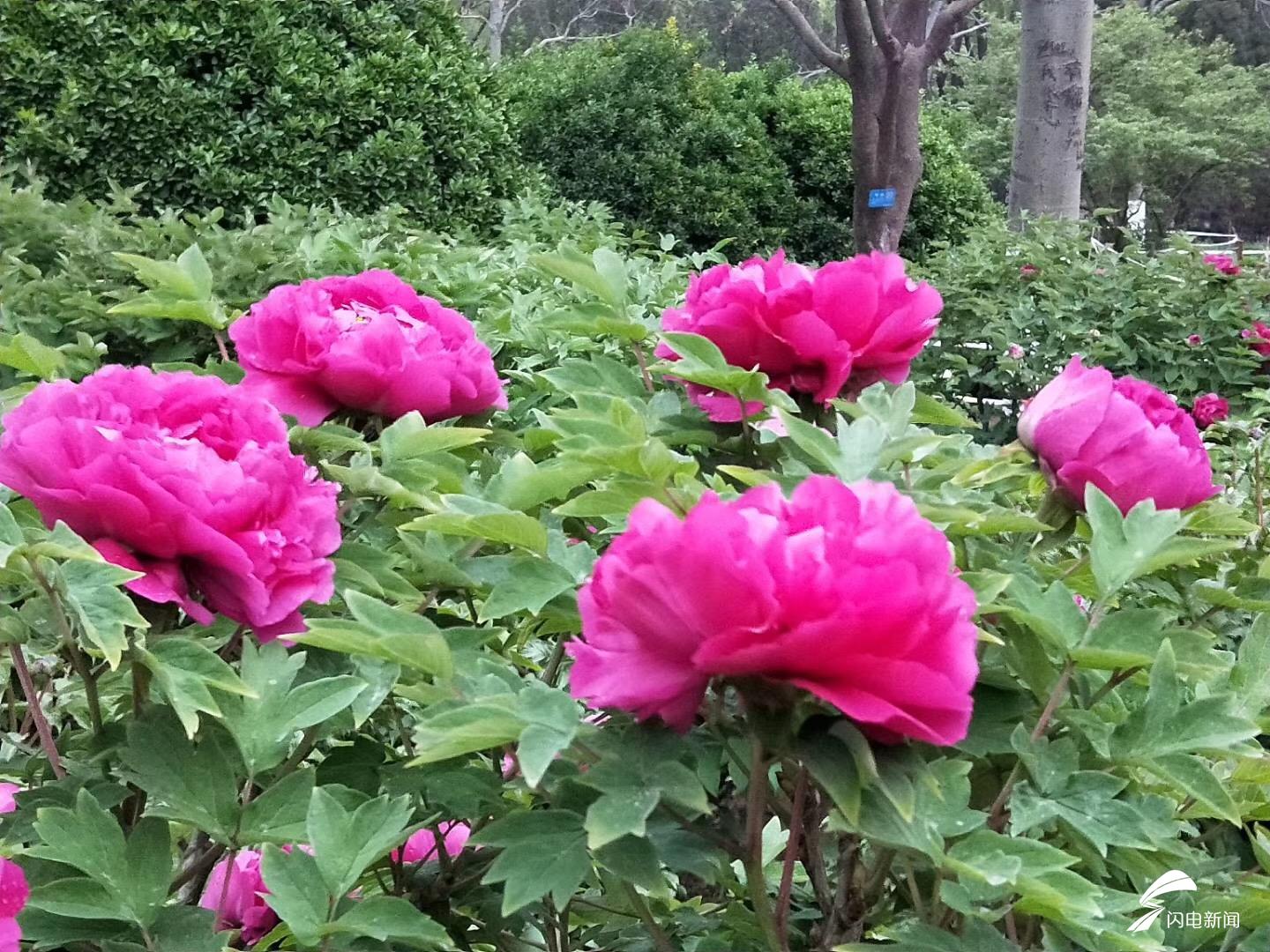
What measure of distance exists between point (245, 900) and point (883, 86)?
5917 mm

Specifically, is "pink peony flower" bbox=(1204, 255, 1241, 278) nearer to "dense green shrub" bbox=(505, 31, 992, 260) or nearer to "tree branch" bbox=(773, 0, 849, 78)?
"tree branch" bbox=(773, 0, 849, 78)

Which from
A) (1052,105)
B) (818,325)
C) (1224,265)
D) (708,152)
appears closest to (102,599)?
(818,325)

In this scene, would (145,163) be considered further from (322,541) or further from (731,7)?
(731,7)

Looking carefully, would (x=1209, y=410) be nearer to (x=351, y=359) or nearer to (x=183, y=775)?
(x=351, y=359)

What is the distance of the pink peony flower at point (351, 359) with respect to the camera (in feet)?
3.33

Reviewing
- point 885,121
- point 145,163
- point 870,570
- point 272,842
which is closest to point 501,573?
point 272,842

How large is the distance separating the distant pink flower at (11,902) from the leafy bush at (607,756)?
0.13 ft

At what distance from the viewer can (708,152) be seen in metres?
9.34

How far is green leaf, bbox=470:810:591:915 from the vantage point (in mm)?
612

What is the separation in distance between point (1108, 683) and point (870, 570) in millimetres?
302

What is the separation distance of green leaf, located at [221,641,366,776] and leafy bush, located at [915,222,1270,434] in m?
3.97

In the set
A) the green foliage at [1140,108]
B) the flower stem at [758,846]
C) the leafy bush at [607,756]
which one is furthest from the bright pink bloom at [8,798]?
the green foliage at [1140,108]

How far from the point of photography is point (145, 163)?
444cm

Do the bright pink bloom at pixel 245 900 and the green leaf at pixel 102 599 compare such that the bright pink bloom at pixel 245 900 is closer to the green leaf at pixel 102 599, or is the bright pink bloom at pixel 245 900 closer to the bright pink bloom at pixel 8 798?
the bright pink bloom at pixel 8 798
